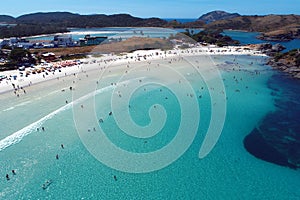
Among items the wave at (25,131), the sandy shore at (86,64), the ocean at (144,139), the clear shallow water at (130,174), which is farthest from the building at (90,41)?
the wave at (25,131)

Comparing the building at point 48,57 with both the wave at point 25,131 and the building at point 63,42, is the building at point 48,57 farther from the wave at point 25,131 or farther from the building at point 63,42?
the wave at point 25,131

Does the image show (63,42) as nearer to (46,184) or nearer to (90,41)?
(90,41)

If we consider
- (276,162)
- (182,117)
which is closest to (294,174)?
(276,162)

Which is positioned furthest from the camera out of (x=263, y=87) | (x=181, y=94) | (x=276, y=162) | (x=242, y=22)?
(x=242, y=22)

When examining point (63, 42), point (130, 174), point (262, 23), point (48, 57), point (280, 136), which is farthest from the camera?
point (262, 23)

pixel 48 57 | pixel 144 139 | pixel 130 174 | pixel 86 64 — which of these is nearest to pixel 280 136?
pixel 144 139

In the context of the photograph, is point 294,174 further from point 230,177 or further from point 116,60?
point 116,60
